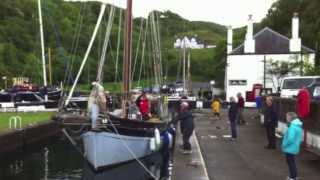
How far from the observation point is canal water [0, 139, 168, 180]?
23297 millimetres

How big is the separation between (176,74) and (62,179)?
12529 cm

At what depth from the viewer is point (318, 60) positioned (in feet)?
267

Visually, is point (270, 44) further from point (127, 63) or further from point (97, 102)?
point (97, 102)

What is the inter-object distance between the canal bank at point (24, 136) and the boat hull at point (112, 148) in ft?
23.8

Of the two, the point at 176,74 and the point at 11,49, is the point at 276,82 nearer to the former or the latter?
the point at 11,49

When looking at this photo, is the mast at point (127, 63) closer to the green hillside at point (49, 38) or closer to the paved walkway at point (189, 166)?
the paved walkway at point (189, 166)

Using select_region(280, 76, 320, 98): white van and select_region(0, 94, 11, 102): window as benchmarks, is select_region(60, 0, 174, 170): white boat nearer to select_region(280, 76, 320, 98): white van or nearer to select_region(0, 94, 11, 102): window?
select_region(280, 76, 320, 98): white van

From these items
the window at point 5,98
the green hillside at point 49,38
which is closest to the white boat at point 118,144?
the window at point 5,98

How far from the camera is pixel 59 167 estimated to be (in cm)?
2772

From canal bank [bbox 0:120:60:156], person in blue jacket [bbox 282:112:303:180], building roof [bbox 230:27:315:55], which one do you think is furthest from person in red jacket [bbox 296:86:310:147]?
building roof [bbox 230:27:315:55]

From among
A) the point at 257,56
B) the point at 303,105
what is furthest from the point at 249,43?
the point at 303,105

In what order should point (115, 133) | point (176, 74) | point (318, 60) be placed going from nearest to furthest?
1. point (115, 133)
2. point (318, 60)
3. point (176, 74)

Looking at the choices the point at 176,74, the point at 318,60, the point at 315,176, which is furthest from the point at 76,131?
the point at 176,74

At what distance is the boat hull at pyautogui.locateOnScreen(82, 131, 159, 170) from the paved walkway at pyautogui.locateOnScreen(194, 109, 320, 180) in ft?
7.70
